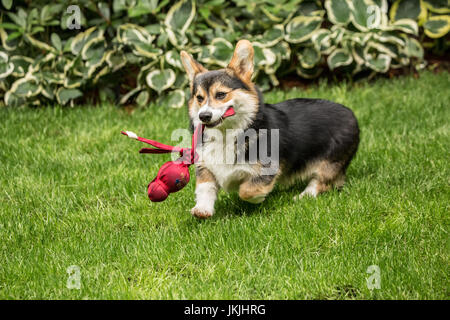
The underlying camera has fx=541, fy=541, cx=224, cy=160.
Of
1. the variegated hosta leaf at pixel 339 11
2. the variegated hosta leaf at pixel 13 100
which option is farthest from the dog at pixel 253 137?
the variegated hosta leaf at pixel 13 100

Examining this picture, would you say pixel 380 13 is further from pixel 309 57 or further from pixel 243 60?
pixel 243 60

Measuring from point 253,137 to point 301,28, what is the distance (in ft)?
10.2

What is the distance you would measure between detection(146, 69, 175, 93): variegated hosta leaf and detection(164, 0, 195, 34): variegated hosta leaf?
1.68 feet

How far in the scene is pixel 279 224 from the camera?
3301 mm

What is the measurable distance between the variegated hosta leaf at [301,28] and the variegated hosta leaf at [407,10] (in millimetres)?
875

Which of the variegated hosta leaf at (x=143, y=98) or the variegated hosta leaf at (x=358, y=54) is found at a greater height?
the variegated hosta leaf at (x=358, y=54)

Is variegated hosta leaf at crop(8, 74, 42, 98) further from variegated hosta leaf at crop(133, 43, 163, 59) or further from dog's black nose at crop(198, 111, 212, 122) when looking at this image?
dog's black nose at crop(198, 111, 212, 122)

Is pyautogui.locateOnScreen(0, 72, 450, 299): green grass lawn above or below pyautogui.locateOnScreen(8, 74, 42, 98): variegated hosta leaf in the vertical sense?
below

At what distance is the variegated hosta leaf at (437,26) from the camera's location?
621 centimetres

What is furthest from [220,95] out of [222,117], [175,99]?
A: [175,99]

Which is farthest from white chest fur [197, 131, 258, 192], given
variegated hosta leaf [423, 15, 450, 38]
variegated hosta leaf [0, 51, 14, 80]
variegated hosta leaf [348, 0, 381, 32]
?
variegated hosta leaf [423, 15, 450, 38]

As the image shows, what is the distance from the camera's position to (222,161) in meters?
3.41

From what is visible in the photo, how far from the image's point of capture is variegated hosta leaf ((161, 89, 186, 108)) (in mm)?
5789

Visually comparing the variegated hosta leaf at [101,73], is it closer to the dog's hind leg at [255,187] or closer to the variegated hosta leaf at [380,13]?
the variegated hosta leaf at [380,13]
